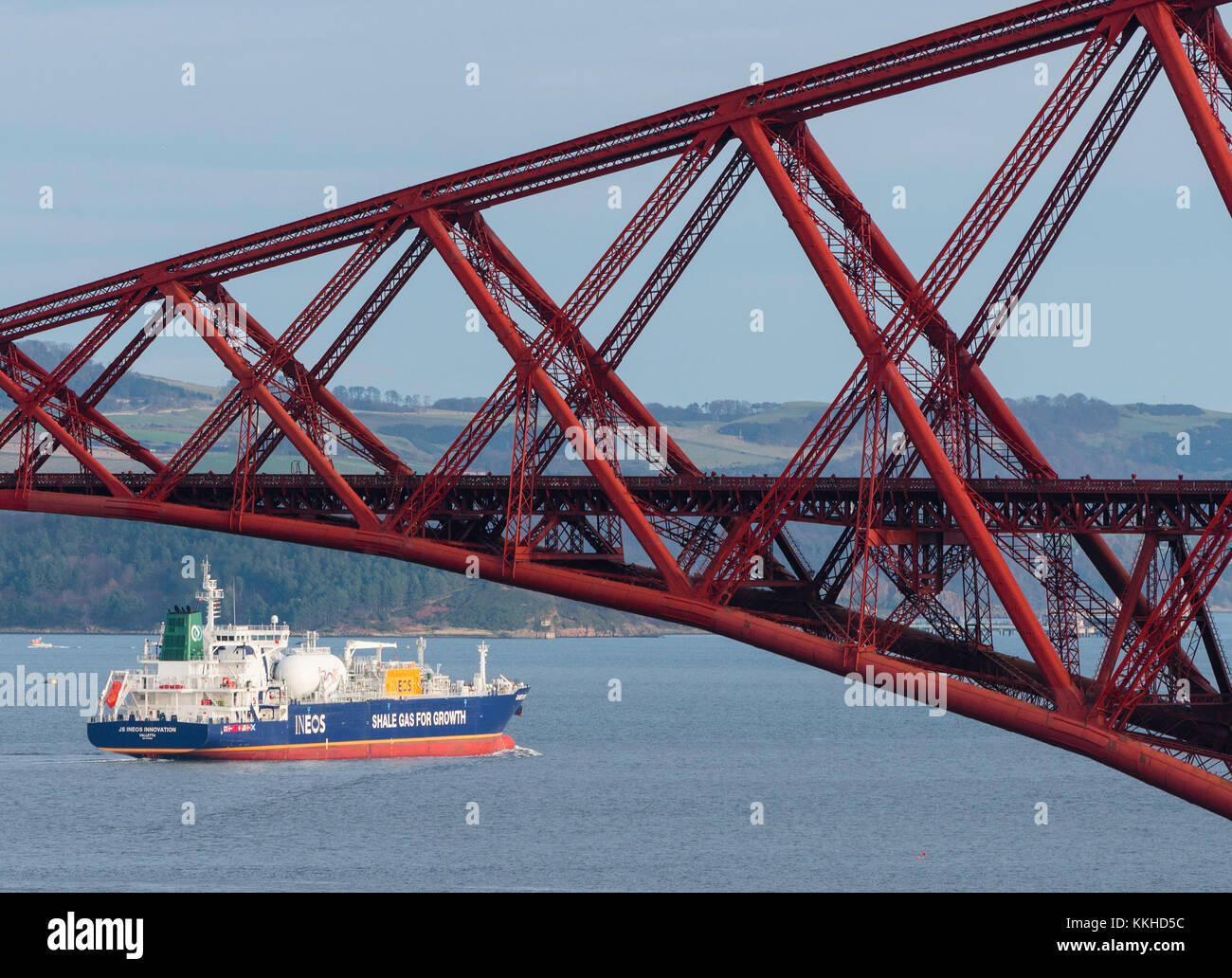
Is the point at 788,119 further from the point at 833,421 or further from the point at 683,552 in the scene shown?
the point at 683,552

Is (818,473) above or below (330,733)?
above

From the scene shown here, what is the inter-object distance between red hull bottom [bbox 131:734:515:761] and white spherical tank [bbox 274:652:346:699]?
4417mm

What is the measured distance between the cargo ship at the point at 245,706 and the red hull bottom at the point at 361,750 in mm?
75

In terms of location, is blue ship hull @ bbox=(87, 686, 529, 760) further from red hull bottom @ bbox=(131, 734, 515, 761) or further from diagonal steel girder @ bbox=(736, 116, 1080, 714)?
diagonal steel girder @ bbox=(736, 116, 1080, 714)

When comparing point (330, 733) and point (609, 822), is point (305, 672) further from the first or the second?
point (609, 822)

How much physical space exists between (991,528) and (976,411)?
4.04 m

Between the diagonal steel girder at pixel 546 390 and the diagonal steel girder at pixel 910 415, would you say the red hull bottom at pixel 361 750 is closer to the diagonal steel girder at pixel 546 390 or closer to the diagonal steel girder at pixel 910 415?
the diagonal steel girder at pixel 546 390

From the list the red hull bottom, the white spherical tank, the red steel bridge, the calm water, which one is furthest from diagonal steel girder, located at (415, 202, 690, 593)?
the red hull bottom

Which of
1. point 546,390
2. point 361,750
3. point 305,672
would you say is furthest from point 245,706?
point 546,390

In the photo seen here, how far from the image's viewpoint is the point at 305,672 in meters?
147

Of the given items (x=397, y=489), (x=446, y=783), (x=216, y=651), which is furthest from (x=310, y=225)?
(x=216, y=651)

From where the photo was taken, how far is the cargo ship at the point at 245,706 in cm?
14538

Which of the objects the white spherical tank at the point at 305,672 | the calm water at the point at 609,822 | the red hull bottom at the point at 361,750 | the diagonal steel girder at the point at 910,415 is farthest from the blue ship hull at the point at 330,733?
the diagonal steel girder at the point at 910,415

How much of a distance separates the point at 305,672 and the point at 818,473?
111 meters
